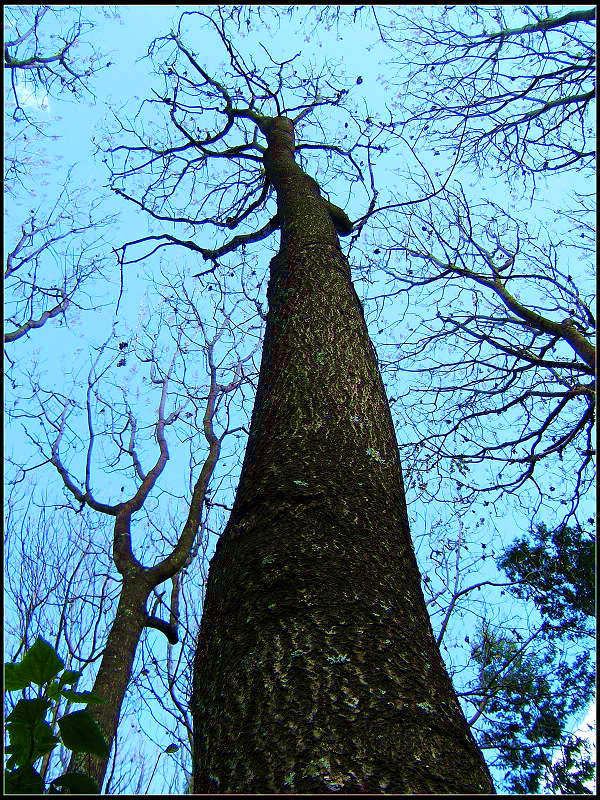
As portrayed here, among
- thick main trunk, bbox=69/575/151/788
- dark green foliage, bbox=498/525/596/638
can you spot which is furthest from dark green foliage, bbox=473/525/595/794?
thick main trunk, bbox=69/575/151/788

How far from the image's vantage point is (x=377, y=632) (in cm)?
127

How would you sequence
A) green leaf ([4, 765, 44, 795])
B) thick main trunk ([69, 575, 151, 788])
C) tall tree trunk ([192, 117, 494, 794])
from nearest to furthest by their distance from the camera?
green leaf ([4, 765, 44, 795])
tall tree trunk ([192, 117, 494, 794])
thick main trunk ([69, 575, 151, 788])

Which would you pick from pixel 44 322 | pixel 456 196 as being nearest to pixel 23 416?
pixel 44 322

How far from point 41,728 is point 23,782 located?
7cm

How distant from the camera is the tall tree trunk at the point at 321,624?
1027mm

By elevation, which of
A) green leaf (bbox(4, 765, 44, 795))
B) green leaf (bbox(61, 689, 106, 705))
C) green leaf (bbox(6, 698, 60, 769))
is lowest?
green leaf (bbox(4, 765, 44, 795))

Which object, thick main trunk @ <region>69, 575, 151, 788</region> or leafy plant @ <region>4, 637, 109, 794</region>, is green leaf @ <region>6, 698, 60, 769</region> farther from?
thick main trunk @ <region>69, 575, 151, 788</region>

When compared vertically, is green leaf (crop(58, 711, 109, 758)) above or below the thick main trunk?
below

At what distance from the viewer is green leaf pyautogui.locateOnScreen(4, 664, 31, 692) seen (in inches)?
35.8

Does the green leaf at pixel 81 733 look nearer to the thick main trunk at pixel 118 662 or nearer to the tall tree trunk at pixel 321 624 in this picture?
the tall tree trunk at pixel 321 624

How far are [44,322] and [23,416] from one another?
6.01 ft

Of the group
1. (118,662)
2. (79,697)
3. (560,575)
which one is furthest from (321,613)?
(560,575)

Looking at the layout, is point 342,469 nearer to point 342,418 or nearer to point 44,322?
point 342,418

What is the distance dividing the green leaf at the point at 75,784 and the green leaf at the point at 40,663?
15 centimetres
